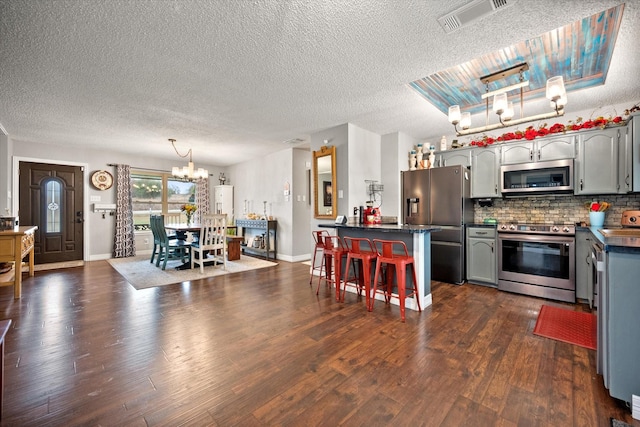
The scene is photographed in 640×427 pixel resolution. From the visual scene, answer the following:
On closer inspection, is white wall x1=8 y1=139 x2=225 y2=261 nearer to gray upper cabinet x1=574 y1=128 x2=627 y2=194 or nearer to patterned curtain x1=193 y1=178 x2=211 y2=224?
patterned curtain x1=193 y1=178 x2=211 y2=224

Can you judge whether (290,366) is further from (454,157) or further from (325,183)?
(454,157)

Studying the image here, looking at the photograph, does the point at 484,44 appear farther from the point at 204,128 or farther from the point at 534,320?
the point at 204,128

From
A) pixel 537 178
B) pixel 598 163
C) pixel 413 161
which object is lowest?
pixel 537 178

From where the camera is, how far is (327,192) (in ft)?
15.9

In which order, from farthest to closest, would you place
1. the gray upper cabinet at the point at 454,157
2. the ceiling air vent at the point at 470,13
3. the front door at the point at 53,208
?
1. the front door at the point at 53,208
2. the gray upper cabinet at the point at 454,157
3. the ceiling air vent at the point at 470,13

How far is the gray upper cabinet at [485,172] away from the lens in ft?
13.8

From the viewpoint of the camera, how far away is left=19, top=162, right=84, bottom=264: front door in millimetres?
5578

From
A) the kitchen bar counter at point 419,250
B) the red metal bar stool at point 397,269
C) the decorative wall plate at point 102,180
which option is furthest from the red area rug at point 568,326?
the decorative wall plate at point 102,180

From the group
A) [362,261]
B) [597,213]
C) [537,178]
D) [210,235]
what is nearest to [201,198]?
[210,235]

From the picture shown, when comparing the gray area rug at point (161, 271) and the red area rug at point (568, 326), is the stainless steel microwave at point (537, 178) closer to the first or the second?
the red area rug at point (568, 326)

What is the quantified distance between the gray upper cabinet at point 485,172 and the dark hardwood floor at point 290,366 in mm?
1674

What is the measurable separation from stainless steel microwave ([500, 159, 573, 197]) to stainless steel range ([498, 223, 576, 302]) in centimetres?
57

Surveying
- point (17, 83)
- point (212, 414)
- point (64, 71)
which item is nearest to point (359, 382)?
point (212, 414)

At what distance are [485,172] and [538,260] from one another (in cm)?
146
